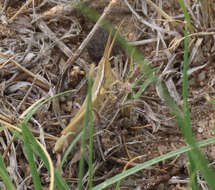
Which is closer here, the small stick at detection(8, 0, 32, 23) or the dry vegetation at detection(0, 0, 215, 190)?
the dry vegetation at detection(0, 0, 215, 190)

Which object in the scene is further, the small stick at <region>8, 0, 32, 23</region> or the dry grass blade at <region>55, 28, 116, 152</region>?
the small stick at <region>8, 0, 32, 23</region>

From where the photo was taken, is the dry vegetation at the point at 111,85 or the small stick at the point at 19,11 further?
the small stick at the point at 19,11

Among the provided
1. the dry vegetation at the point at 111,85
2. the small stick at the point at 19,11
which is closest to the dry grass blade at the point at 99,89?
the dry vegetation at the point at 111,85

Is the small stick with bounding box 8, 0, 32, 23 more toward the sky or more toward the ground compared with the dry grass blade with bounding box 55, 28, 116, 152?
more toward the sky

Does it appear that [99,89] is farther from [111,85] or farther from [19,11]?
[19,11]

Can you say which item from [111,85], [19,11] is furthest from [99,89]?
[19,11]

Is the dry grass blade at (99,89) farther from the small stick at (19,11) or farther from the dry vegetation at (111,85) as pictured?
the small stick at (19,11)

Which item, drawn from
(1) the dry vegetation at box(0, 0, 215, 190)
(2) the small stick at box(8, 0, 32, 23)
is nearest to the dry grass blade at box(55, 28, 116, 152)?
(1) the dry vegetation at box(0, 0, 215, 190)

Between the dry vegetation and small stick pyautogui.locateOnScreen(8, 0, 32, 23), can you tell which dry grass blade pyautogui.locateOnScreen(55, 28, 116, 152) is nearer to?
the dry vegetation
